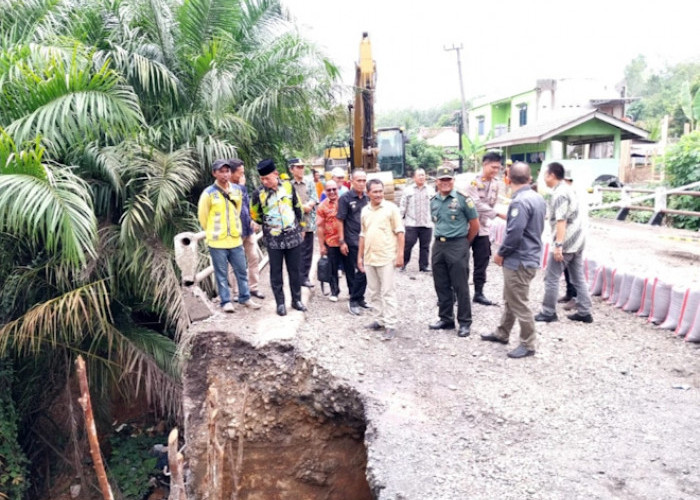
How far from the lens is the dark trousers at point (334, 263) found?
6543mm

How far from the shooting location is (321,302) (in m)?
6.64

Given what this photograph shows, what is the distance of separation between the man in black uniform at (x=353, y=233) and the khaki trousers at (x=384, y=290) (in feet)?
2.03

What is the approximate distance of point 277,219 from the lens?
5441 mm

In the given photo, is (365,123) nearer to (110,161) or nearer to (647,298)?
(110,161)

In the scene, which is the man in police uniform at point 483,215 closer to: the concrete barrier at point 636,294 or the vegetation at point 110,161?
the concrete barrier at point 636,294

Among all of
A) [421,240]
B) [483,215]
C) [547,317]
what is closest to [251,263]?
[483,215]

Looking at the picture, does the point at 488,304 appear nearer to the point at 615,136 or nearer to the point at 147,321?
the point at 147,321

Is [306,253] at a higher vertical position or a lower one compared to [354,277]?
higher

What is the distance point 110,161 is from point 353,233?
289 centimetres

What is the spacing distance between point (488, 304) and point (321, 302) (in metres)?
2.12

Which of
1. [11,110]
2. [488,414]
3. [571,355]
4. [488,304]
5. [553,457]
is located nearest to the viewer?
[553,457]

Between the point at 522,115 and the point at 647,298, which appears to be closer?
the point at 647,298

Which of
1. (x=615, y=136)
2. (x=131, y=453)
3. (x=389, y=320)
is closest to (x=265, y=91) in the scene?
(x=389, y=320)

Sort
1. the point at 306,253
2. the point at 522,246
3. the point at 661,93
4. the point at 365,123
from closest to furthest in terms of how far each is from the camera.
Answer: the point at 522,246
the point at 306,253
the point at 365,123
the point at 661,93
